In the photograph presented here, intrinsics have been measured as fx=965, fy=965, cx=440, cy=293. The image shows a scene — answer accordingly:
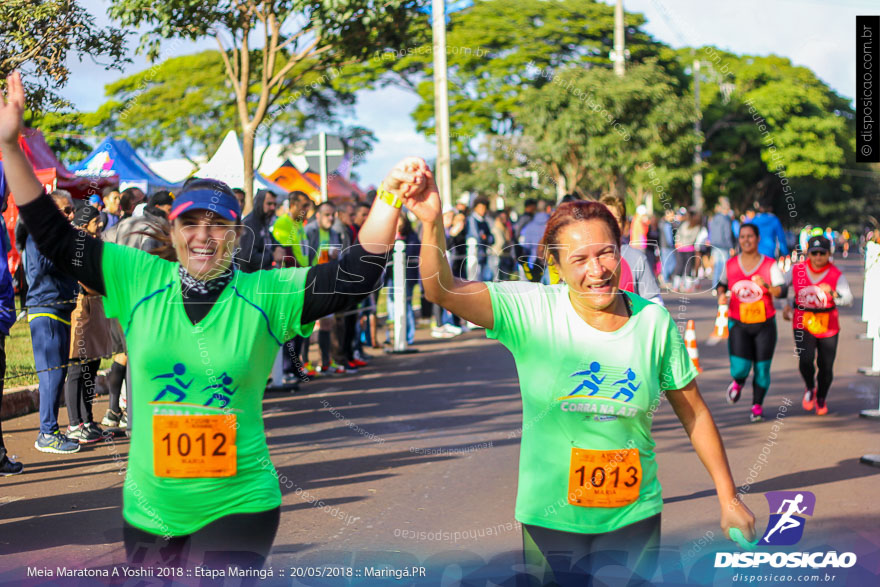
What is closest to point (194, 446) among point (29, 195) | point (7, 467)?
point (29, 195)

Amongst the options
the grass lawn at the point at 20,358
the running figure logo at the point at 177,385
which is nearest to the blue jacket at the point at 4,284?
the grass lawn at the point at 20,358

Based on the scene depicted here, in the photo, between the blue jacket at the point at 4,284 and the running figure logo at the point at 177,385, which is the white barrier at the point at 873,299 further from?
the running figure logo at the point at 177,385

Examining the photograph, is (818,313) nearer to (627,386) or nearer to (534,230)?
(627,386)

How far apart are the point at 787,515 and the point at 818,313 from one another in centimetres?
420

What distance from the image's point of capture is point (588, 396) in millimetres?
2752

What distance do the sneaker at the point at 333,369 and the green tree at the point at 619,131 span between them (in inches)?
159

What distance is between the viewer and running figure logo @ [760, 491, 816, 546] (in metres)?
4.43

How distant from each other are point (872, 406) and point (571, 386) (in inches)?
283

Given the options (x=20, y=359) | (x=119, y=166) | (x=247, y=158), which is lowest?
(x=20, y=359)

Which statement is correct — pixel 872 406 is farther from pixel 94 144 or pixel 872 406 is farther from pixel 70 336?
pixel 94 144

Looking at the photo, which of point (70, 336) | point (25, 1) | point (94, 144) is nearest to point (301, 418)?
point (70, 336)

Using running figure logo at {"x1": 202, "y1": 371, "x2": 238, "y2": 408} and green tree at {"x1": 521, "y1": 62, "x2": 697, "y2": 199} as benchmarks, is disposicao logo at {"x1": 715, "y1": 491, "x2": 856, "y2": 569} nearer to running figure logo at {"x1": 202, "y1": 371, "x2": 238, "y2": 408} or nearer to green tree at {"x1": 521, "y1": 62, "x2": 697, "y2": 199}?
running figure logo at {"x1": 202, "y1": 371, "x2": 238, "y2": 408}

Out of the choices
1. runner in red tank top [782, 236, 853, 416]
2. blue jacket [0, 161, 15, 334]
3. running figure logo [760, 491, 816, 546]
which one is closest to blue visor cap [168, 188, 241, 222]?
running figure logo [760, 491, 816, 546]

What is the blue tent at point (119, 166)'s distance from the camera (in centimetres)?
1339
